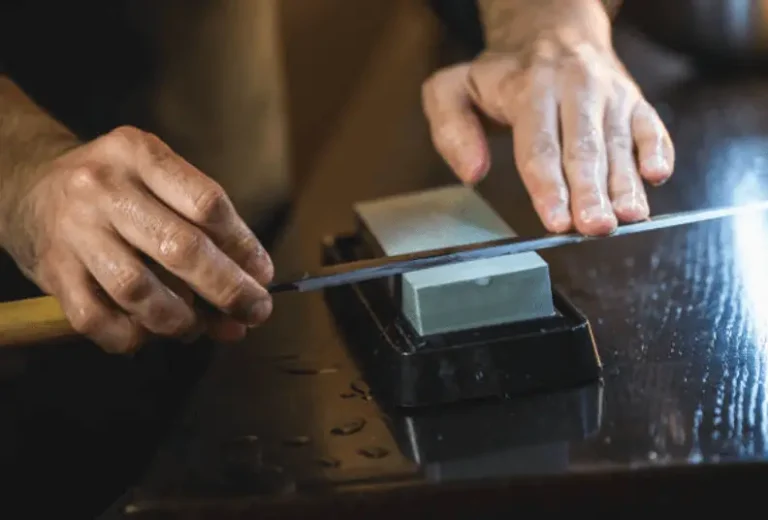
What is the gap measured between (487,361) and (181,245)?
0.51 ft

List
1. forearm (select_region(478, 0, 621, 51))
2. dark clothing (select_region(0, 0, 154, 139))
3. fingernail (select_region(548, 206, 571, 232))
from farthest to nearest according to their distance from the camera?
dark clothing (select_region(0, 0, 154, 139)) < forearm (select_region(478, 0, 621, 51)) < fingernail (select_region(548, 206, 571, 232))

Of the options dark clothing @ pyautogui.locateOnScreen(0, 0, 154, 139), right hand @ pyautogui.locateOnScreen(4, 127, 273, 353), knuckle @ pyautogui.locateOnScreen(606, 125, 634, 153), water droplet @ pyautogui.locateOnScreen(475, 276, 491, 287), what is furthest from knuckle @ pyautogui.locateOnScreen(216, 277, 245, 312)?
dark clothing @ pyautogui.locateOnScreen(0, 0, 154, 139)

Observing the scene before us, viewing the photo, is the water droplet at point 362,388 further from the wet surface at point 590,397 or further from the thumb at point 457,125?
the thumb at point 457,125

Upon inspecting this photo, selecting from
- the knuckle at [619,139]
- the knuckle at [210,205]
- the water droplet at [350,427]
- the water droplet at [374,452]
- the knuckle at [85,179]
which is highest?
the knuckle at [85,179]

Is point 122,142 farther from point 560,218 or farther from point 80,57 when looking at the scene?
point 80,57

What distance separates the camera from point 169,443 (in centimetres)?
47

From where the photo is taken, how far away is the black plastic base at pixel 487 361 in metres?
0.48

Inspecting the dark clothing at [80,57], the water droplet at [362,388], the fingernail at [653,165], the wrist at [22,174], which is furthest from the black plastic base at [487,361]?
the dark clothing at [80,57]

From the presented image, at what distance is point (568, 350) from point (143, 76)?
508 mm

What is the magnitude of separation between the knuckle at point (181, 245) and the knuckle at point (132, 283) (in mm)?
19

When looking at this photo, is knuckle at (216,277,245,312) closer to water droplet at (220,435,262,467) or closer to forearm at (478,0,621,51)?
water droplet at (220,435,262,467)

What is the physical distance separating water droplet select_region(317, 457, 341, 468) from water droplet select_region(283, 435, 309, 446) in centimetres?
2

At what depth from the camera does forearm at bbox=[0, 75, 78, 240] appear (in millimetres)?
569

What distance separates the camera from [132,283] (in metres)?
0.48
